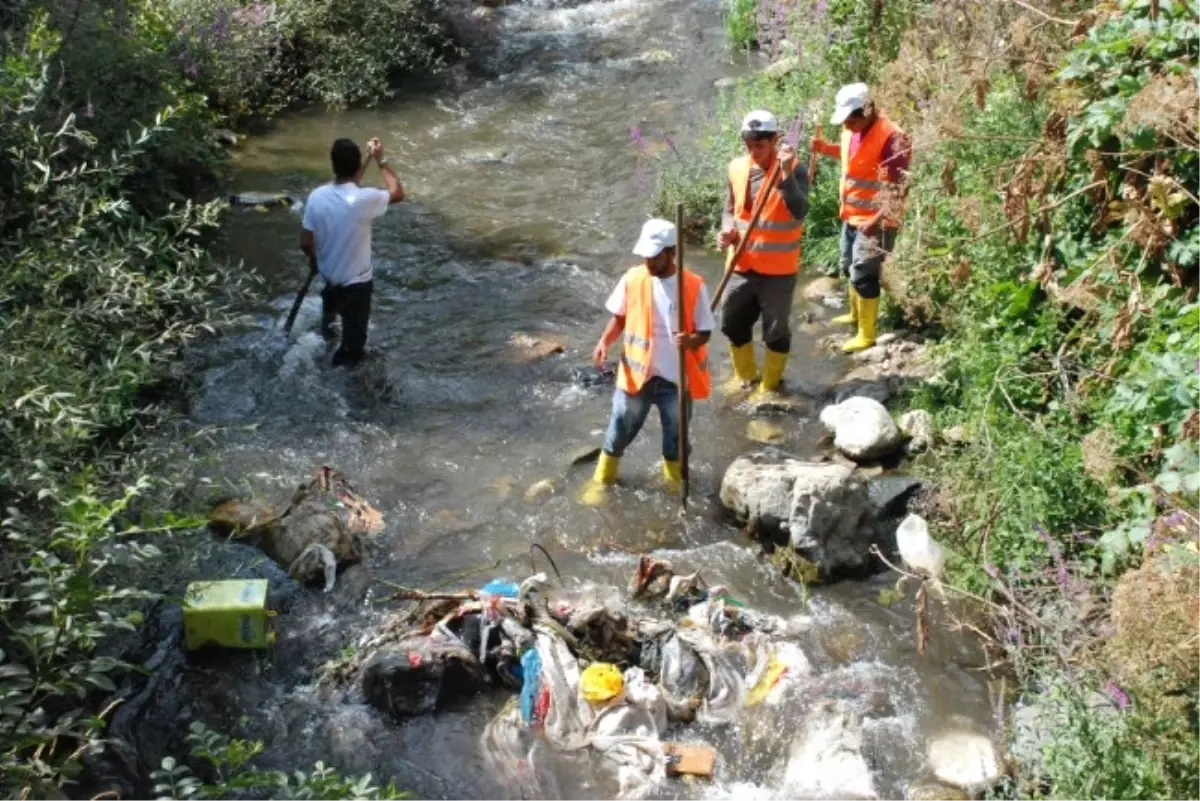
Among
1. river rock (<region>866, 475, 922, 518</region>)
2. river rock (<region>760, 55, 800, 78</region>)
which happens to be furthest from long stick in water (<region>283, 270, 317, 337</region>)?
river rock (<region>760, 55, 800, 78</region>)

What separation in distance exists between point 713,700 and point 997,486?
1967 millimetres

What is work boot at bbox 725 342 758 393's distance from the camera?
8320 millimetres

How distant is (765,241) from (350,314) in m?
2.92

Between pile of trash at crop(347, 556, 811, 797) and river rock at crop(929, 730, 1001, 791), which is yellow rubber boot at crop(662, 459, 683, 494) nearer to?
pile of trash at crop(347, 556, 811, 797)

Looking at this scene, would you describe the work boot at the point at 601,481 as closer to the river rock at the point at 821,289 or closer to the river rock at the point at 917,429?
the river rock at the point at 917,429

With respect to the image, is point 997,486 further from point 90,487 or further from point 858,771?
point 90,487

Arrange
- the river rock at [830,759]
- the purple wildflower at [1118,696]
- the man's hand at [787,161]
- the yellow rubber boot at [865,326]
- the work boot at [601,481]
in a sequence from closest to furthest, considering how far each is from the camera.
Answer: the purple wildflower at [1118,696], the river rock at [830,759], the work boot at [601,481], the man's hand at [787,161], the yellow rubber boot at [865,326]

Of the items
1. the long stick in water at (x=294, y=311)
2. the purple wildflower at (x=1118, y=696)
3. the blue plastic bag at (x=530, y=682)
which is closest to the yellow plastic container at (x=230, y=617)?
the blue plastic bag at (x=530, y=682)

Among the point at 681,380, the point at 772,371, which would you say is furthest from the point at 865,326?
the point at 681,380

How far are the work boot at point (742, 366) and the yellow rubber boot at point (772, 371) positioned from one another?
105 millimetres

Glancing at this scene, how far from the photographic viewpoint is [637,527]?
7.00m

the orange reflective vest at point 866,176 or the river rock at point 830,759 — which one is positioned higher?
the orange reflective vest at point 866,176

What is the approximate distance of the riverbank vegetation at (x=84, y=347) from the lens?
3852 millimetres

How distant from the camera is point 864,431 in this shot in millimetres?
7332
